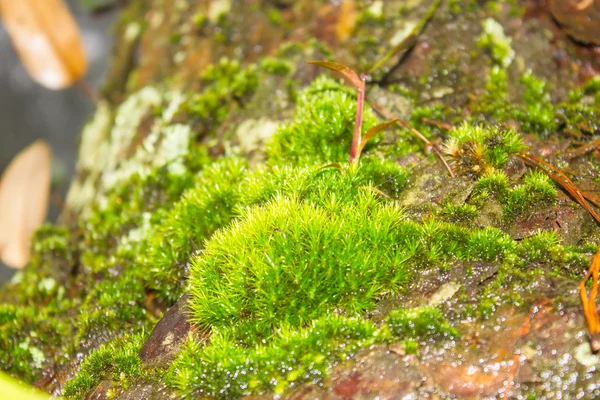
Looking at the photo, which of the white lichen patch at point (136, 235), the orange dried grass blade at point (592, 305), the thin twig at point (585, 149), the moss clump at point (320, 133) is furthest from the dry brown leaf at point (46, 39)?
the orange dried grass blade at point (592, 305)

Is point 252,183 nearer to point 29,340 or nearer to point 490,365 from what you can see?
point 490,365

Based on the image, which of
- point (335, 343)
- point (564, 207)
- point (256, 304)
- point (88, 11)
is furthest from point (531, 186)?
point (88, 11)

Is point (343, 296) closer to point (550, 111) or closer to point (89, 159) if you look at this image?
point (550, 111)

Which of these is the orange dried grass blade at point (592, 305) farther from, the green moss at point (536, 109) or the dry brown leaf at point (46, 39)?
the dry brown leaf at point (46, 39)

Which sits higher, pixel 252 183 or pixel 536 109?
pixel 252 183

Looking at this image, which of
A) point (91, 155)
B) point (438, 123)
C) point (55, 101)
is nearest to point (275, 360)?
point (438, 123)

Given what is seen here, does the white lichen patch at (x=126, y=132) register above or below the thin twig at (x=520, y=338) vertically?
above

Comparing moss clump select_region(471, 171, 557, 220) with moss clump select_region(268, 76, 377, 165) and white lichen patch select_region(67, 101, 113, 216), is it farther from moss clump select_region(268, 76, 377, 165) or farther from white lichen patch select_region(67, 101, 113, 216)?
white lichen patch select_region(67, 101, 113, 216)
